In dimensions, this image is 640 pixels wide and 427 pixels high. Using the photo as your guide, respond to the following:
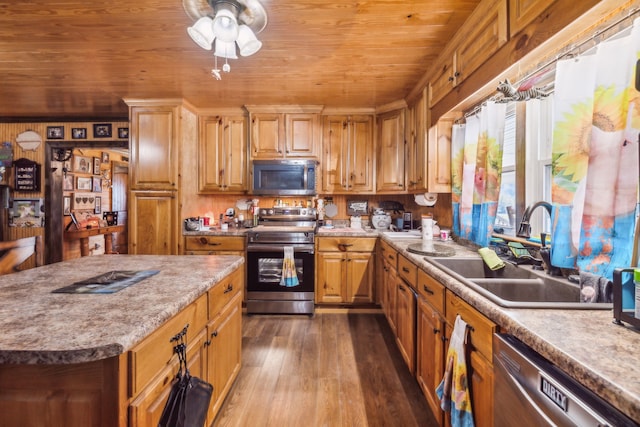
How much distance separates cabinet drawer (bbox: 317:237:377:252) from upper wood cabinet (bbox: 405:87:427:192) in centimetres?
75

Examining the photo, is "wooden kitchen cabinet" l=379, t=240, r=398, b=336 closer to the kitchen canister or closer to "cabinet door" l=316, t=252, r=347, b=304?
the kitchen canister

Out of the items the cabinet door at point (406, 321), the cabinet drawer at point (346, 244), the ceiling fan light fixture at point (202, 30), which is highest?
the ceiling fan light fixture at point (202, 30)

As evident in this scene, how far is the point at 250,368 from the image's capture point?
7.12 feet

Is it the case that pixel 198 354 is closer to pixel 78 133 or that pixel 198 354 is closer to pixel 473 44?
pixel 473 44

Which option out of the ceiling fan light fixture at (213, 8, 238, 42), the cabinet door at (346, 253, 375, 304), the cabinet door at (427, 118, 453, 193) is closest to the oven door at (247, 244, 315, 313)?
the cabinet door at (346, 253, 375, 304)

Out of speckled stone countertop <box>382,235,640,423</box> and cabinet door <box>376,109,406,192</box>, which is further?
cabinet door <box>376,109,406,192</box>

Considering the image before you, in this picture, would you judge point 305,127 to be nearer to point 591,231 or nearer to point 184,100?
point 184,100

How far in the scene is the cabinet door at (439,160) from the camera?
259 centimetres

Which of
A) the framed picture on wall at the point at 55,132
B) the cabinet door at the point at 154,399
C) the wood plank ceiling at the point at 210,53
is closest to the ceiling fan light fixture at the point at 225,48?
the wood plank ceiling at the point at 210,53

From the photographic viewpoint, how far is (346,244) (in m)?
3.22

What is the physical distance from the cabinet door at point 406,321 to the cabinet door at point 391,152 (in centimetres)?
142

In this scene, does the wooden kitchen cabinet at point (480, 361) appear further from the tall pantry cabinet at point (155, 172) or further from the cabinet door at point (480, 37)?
the tall pantry cabinet at point (155, 172)

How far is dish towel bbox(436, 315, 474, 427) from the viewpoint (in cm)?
119

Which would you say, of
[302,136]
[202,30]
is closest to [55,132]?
[302,136]
